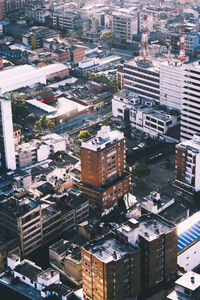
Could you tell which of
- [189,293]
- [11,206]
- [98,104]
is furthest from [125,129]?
[189,293]

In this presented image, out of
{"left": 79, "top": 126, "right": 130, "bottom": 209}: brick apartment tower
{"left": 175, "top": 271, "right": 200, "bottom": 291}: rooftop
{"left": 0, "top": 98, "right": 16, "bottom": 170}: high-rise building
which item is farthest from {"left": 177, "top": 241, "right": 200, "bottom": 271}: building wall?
{"left": 0, "top": 98, "right": 16, "bottom": 170}: high-rise building

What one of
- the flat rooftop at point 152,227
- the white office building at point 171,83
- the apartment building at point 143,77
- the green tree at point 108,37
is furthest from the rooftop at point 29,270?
the green tree at point 108,37

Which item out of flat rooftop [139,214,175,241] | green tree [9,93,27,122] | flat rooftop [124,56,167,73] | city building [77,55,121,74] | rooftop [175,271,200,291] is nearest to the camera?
rooftop [175,271,200,291]

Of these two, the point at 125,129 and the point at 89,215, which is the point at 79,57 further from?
the point at 89,215

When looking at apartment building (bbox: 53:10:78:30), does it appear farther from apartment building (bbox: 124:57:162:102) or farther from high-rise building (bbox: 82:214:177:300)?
high-rise building (bbox: 82:214:177:300)

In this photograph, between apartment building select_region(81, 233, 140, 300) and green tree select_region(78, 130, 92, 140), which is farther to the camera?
green tree select_region(78, 130, 92, 140)
